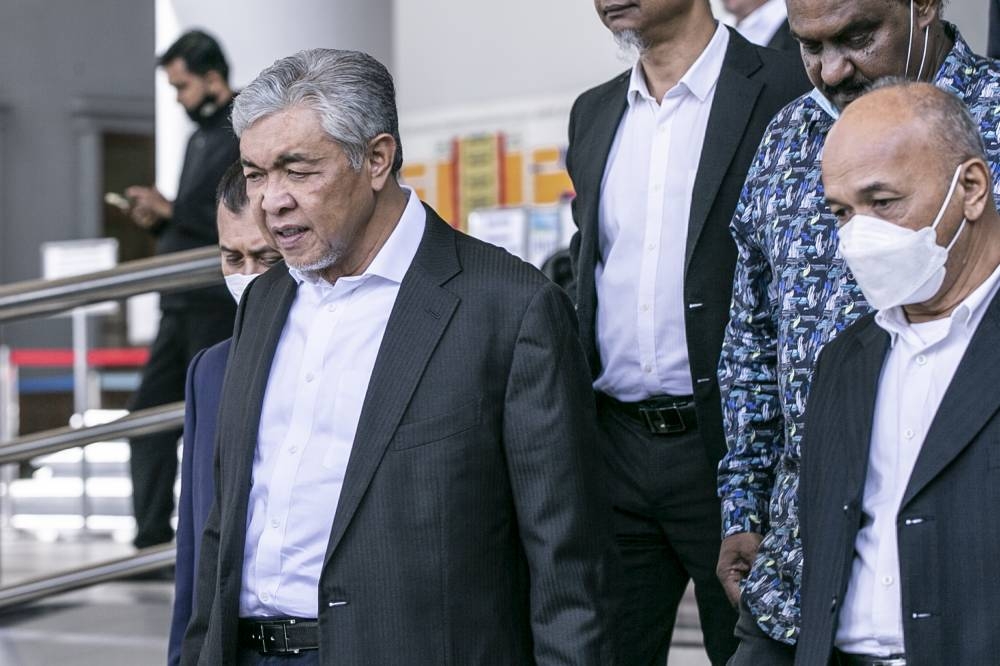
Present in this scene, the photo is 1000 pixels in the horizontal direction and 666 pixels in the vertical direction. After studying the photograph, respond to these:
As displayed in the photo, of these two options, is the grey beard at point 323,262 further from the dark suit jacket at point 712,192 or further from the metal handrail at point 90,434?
the metal handrail at point 90,434

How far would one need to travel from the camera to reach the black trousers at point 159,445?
566cm

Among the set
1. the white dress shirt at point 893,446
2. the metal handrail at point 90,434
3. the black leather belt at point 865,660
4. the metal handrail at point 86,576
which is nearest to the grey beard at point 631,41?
the white dress shirt at point 893,446

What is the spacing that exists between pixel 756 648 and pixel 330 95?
104 centimetres

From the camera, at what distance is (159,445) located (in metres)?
5.79

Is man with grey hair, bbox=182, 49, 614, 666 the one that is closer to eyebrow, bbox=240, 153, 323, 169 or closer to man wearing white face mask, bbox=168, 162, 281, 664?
eyebrow, bbox=240, 153, 323, 169

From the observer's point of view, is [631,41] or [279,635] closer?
[279,635]

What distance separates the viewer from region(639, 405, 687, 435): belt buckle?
2.95 m

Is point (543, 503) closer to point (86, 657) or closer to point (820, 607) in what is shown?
point (820, 607)

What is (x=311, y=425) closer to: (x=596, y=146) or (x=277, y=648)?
(x=277, y=648)

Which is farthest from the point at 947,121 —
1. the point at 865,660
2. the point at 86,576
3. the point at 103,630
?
the point at 103,630

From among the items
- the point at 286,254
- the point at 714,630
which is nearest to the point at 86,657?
the point at 714,630

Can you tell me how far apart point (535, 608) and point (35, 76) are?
55.3 feet

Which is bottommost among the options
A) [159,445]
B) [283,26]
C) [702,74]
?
[159,445]

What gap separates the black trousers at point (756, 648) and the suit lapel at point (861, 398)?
13.7 inches
